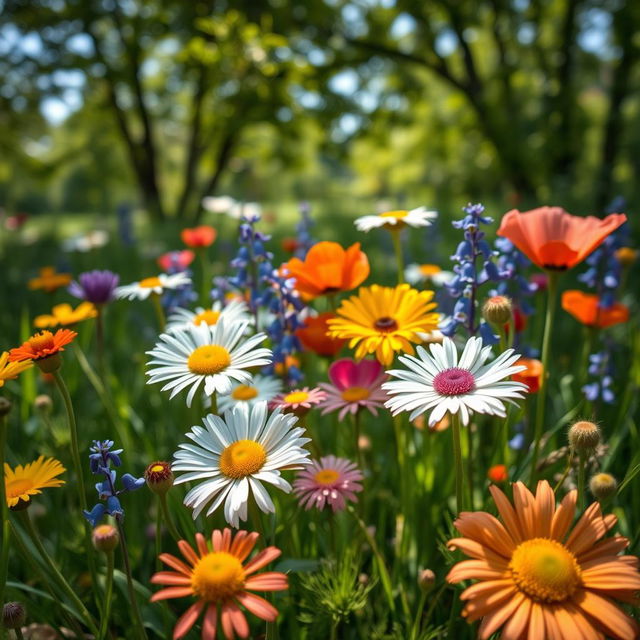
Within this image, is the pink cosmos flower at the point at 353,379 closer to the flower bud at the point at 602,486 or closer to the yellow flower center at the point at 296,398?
the yellow flower center at the point at 296,398

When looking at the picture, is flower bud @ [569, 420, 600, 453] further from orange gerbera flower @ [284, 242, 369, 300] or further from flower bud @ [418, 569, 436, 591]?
orange gerbera flower @ [284, 242, 369, 300]

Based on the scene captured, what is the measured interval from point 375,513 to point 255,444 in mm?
863

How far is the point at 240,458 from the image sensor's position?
1.02 meters

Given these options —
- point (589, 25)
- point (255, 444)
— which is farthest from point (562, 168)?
point (255, 444)

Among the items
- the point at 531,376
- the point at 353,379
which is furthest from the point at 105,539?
the point at 531,376

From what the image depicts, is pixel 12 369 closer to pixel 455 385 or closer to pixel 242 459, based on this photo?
pixel 242 459

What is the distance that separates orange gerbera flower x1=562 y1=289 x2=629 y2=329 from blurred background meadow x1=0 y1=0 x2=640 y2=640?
0.13m

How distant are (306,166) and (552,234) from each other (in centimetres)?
1736

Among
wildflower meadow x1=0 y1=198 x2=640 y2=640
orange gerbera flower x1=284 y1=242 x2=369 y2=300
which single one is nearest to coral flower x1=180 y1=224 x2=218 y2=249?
wildflower meadow x1=0 y1=198 x2=640 y2=640

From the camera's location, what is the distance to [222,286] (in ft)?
6.31

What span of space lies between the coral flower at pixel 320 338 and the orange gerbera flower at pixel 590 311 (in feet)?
2.31

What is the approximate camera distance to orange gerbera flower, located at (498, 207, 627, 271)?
3.83 ft

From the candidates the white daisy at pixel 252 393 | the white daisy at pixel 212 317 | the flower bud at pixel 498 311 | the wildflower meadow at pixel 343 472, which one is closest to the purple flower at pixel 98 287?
the wildflower meadow at pixel 343 472

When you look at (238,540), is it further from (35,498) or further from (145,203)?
(145,203)
